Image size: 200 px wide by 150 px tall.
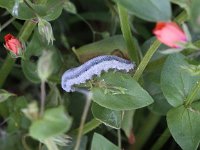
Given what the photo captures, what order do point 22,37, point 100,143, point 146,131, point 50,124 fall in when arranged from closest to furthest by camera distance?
point 50,124 < point 100,143 < point 22,37 < point 146,131

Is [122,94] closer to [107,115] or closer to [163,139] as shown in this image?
[107,115]

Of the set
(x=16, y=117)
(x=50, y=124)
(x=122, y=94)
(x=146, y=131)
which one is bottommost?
(x=146, y=131)

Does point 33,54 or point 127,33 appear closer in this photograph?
point 127,33

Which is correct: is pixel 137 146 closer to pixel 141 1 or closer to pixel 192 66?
pixel 192 66

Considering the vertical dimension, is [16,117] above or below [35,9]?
below

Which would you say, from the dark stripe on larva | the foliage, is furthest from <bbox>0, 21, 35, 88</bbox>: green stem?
the dark stripe on larva

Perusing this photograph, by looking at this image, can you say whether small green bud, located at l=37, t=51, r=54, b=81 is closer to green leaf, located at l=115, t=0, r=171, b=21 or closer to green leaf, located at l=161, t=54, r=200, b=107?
green leaf, located at l=115, t=0, r=171, b=21

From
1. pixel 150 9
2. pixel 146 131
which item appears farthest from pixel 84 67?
pixel 146 131
